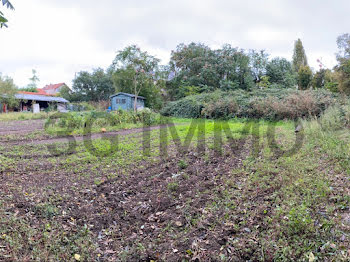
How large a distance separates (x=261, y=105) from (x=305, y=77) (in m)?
9.42

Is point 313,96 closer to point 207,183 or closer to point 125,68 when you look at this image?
point 207,183

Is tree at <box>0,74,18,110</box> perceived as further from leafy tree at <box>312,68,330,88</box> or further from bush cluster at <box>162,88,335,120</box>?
leafy tree at <box>312,68,330,88</box>

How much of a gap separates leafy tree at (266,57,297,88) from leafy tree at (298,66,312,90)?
52cm

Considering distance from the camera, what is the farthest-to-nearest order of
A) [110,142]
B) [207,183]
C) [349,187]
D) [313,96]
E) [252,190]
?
[313,96] → [110,142] → [207,183] → [252,190] → [349,187]

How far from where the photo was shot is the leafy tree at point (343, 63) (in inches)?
352

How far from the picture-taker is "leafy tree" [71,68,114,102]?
26797 millimetres

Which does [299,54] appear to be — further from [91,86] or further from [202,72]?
[91,86]

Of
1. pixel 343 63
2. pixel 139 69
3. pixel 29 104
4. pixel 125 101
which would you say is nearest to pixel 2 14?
pixel 343 63

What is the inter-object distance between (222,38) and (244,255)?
61.8ft

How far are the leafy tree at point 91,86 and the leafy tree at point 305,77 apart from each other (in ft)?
66.9

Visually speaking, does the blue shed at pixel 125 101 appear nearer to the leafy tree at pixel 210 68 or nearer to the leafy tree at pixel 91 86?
the leafy tree at pixel 210 68

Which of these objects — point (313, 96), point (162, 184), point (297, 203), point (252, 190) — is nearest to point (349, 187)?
Result: point (297, 203)

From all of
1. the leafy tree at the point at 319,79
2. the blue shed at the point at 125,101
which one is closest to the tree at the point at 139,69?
the blue shed at the point at 125,101

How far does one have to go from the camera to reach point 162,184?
3221mm
